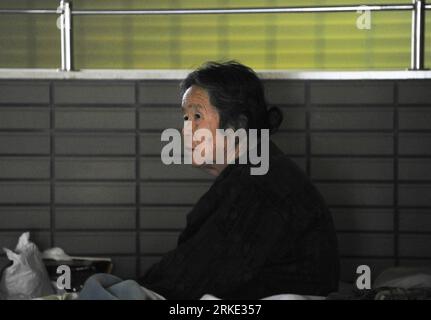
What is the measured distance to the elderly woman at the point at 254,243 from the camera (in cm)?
205

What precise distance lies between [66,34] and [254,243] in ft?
8.85

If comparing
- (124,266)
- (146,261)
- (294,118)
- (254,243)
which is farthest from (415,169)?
(254,243)

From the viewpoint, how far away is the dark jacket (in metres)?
2.05

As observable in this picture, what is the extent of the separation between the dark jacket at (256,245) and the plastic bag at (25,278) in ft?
6.27

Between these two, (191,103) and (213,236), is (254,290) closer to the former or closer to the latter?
(213,236)

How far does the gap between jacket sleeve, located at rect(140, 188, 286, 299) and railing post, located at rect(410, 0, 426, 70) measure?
2.36 m

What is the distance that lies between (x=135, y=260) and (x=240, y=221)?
7.56 ft

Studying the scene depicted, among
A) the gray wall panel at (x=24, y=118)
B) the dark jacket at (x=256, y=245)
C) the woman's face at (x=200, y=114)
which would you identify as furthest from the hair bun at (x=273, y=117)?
the gray wall panel at (x=24, y=118)

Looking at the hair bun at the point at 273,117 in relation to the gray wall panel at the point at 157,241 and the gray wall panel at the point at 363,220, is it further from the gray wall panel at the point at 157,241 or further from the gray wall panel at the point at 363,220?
the gray wall panel at the point at 157,241

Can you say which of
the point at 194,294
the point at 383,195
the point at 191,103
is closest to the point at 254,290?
the point at 194,294

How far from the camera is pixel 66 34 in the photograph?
175 inches

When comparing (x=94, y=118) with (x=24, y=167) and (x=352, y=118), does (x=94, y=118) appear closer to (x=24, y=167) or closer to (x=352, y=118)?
(x=24, y=167)

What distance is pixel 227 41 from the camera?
668cm

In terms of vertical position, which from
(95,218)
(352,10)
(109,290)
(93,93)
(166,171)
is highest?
(352,10)
